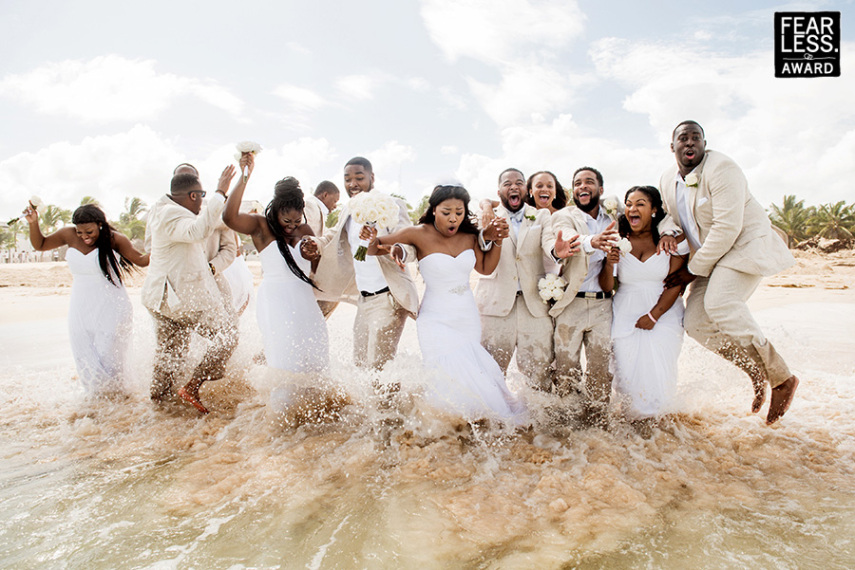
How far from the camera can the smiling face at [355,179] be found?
6.00 m

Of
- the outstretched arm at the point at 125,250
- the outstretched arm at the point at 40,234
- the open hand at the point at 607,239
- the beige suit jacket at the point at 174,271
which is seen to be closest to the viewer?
the open hand at the point at 607,239

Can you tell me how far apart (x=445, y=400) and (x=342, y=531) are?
1.72 meters

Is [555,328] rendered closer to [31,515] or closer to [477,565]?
[477,565]

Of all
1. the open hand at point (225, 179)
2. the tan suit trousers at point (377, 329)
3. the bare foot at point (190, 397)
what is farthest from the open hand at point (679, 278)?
the bare foot at point (190, 397)

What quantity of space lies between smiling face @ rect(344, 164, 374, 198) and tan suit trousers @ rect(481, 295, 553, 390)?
2.00 meters

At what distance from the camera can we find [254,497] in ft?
13.1

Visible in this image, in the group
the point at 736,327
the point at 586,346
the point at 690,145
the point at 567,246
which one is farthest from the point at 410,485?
the point at 690,145

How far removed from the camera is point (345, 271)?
5.77 meters

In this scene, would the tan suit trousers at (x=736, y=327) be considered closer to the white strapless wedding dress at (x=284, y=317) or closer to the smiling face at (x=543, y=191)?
the smiling face at (x=543, y=191)

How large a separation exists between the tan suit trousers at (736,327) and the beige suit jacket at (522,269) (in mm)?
1463

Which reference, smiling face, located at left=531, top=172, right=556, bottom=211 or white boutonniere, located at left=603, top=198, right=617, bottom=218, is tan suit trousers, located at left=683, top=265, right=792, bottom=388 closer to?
white boutonniere, located at left=603, top=198, right=617, bottom=218

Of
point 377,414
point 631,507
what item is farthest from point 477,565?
point 377,414

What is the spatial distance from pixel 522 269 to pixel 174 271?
3580mm

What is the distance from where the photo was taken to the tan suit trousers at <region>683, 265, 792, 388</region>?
15.5 ft
